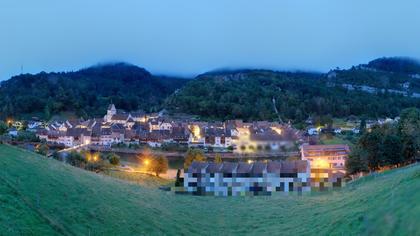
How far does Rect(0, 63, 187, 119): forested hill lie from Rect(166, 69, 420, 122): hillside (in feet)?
33.5

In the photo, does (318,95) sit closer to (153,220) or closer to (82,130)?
(82,130)

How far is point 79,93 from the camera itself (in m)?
93.9

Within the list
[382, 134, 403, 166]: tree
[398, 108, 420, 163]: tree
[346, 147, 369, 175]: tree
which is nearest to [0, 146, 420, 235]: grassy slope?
[382, 134, 403, 166]: tree

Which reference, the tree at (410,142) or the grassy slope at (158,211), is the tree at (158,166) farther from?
the tree at (410,142)

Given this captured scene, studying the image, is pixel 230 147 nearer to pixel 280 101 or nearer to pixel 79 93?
pixel 280 101

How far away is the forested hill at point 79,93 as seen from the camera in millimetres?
80250

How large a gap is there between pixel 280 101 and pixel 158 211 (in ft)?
220

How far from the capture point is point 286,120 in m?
71.4

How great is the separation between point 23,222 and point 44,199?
1.84 m

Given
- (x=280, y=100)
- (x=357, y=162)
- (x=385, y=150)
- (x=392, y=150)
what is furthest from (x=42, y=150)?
(x=280, y=100)

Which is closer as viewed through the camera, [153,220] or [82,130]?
[153,220]

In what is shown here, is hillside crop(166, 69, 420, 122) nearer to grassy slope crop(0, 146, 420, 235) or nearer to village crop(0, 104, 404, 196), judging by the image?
village crop(0, 104, 404, 196)

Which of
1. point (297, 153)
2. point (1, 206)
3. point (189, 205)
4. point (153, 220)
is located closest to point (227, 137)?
point (297, 153)

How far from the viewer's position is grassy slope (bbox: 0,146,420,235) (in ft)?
32.7
